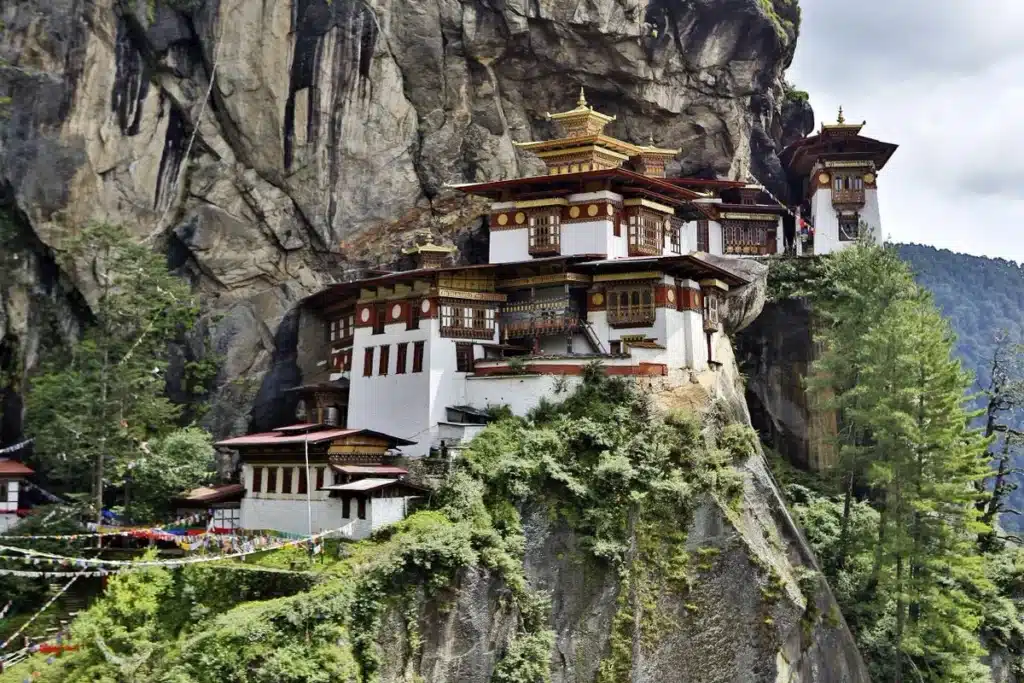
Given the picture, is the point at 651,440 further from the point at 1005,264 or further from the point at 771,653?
the point at 1005,264

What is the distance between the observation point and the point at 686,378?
1631 inches

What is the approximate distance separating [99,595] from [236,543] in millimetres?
4463

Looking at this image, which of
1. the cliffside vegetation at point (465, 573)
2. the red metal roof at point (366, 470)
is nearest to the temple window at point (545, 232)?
the cliffside vegetation at point (465, 573)

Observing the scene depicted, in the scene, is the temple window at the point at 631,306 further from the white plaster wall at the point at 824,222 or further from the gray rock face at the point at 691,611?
the white plaster wall at the point at 824,222

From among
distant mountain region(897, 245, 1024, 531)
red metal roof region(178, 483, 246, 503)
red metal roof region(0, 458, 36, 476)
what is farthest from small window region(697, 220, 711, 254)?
distant mountain region(897, 245, 1024, 531)

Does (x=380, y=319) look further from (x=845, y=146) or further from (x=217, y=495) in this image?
(x=845, y=146)

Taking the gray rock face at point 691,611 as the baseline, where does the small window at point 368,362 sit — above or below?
above

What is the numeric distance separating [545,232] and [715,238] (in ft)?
44.5

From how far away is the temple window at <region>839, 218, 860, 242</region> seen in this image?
188ft

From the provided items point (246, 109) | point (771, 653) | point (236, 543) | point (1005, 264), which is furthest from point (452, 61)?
point (1005, 264)

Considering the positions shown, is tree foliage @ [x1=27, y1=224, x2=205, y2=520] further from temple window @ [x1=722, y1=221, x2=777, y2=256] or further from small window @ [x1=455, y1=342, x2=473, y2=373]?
temple window @ [x1=722, y1=221, x2=777, y2=256]

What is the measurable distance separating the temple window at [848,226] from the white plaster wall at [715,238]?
5942 mm

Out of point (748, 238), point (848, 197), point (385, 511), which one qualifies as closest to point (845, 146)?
point (848, 197)

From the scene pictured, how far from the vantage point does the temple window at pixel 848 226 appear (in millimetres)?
57281
